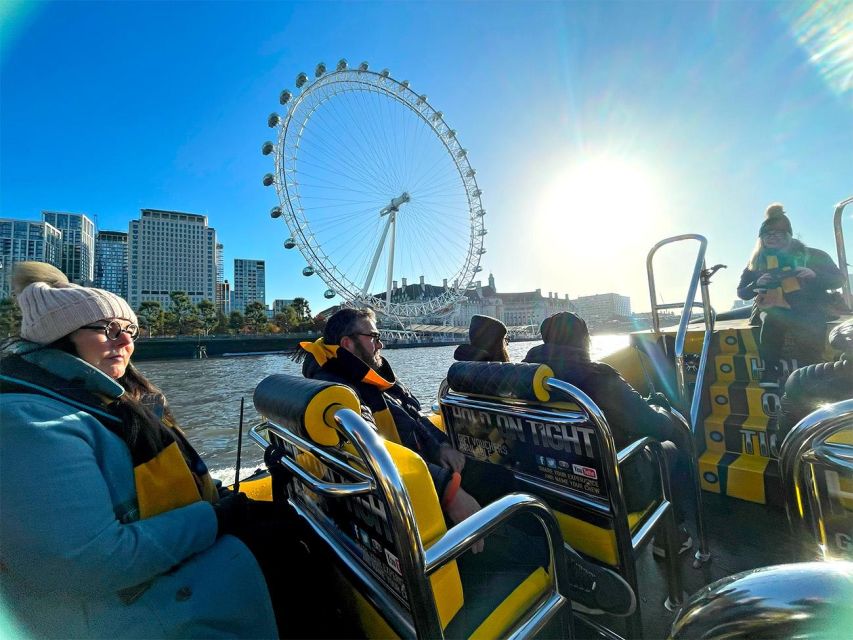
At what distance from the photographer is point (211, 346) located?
4816 cm

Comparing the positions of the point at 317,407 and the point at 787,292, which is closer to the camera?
the point at 317,407

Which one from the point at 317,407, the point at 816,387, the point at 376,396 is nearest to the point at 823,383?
the point at 816,387

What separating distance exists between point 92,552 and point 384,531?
669mm

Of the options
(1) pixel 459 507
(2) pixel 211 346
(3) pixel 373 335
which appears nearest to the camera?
(1) pixel 459 507

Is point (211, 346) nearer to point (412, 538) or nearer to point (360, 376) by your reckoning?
point (360, 376)

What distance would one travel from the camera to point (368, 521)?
1120 mm

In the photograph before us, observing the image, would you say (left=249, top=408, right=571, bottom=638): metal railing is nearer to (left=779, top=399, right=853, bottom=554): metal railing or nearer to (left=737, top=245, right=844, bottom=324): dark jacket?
(left=779, top=399, right=853, bottom=554): metal railing

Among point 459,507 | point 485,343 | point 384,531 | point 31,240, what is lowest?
point 459,507

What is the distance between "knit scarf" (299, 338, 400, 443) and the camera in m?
1.94

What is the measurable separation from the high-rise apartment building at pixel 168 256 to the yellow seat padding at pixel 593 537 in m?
82.2

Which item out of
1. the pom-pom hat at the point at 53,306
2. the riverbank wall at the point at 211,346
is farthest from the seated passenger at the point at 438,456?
the riverbank wall at the point at 211,346

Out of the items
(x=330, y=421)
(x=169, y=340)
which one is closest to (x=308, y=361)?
(x=330, y=421)

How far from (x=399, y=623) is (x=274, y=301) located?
139 meters

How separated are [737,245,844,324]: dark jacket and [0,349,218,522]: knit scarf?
3452 millimetres
